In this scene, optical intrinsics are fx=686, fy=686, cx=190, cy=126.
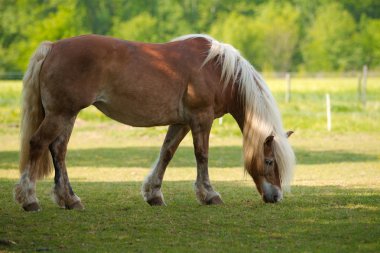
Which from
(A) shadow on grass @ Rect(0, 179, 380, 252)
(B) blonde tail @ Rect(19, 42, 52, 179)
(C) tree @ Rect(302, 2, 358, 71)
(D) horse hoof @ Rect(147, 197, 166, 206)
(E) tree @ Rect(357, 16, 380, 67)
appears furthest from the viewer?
(C) tree @ Rect(302, 2, 358, 71)

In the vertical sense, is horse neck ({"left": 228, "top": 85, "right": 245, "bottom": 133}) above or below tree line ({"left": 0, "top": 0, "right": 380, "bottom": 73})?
above

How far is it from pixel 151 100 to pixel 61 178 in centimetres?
146

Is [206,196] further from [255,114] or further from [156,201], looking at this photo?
[255,114]

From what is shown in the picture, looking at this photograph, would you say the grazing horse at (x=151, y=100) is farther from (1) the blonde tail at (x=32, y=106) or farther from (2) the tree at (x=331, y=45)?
(2) the tree at (x=331, y=45)

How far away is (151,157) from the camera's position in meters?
17.4

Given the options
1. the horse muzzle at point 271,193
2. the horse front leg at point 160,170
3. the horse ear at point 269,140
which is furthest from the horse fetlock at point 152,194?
the horse ear at point 269,140

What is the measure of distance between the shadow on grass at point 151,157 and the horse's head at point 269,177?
21.7 feet

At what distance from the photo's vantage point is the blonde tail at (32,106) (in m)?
8.24

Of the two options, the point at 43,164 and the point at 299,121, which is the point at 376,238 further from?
the point at 299,121

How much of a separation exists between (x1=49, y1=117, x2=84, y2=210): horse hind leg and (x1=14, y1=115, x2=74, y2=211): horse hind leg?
21 centimetres

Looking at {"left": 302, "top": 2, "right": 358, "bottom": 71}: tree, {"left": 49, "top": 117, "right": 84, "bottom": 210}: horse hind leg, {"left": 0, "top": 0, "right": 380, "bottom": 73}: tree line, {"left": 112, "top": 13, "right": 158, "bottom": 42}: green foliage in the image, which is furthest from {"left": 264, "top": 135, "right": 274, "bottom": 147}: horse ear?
{"left": 302, "top": 2, "right": 358, "bottom": 71}: tree

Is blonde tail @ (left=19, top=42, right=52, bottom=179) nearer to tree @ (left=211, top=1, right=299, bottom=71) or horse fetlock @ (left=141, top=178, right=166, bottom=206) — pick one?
horse fetlock @ (left=141, top=178, right=166, bottom=206)

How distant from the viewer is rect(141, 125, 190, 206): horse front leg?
29.2 feet

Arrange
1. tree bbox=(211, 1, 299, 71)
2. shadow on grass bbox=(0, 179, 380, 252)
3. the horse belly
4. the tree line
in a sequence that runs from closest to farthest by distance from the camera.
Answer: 1. shadow on grass bbox=(0, 179, 380, 252)
2. the horse belly
3. tree bbox=(211, 1, 299, 71)
4. the tree line
